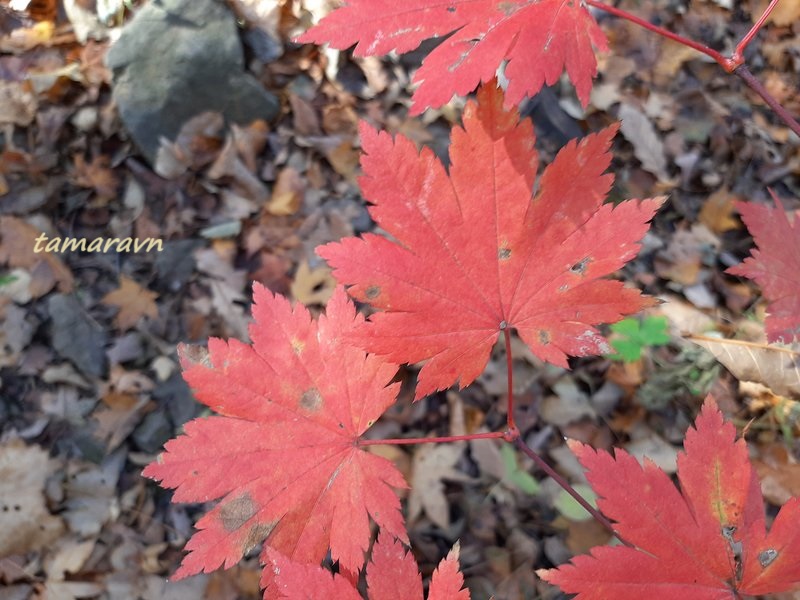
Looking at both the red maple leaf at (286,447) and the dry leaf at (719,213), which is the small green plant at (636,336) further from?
the red maple leaf at (286,447)

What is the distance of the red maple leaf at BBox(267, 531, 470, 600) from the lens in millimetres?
918

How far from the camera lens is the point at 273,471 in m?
1.03

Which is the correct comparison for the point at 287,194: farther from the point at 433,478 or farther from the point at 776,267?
the point at 776,267

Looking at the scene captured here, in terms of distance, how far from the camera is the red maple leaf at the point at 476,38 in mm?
872

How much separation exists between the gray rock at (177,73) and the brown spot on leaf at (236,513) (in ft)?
6.70

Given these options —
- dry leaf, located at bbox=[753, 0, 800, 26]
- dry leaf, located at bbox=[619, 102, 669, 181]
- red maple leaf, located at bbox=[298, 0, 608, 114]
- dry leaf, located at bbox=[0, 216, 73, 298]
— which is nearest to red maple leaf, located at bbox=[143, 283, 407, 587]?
red maple leaf, located at bbox=[298, 0, 608, 114]

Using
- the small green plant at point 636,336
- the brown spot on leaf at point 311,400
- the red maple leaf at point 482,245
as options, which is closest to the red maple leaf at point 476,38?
the red maple leaf at point 482,245

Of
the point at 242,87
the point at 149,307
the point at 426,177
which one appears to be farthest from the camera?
the point at 242,87

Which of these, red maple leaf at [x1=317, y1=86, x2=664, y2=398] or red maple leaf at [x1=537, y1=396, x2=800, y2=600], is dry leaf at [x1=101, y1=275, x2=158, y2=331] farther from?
red maple leaf at [x1=537, y1=396, x2=800, y2=600]

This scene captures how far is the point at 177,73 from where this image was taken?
8.50 ft

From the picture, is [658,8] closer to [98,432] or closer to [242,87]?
[242,87]

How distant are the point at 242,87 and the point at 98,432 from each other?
1.69m

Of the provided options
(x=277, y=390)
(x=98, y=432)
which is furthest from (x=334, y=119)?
(x=277, y=390)

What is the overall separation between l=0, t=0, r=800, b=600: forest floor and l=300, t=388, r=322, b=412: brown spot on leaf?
1.02 metres
